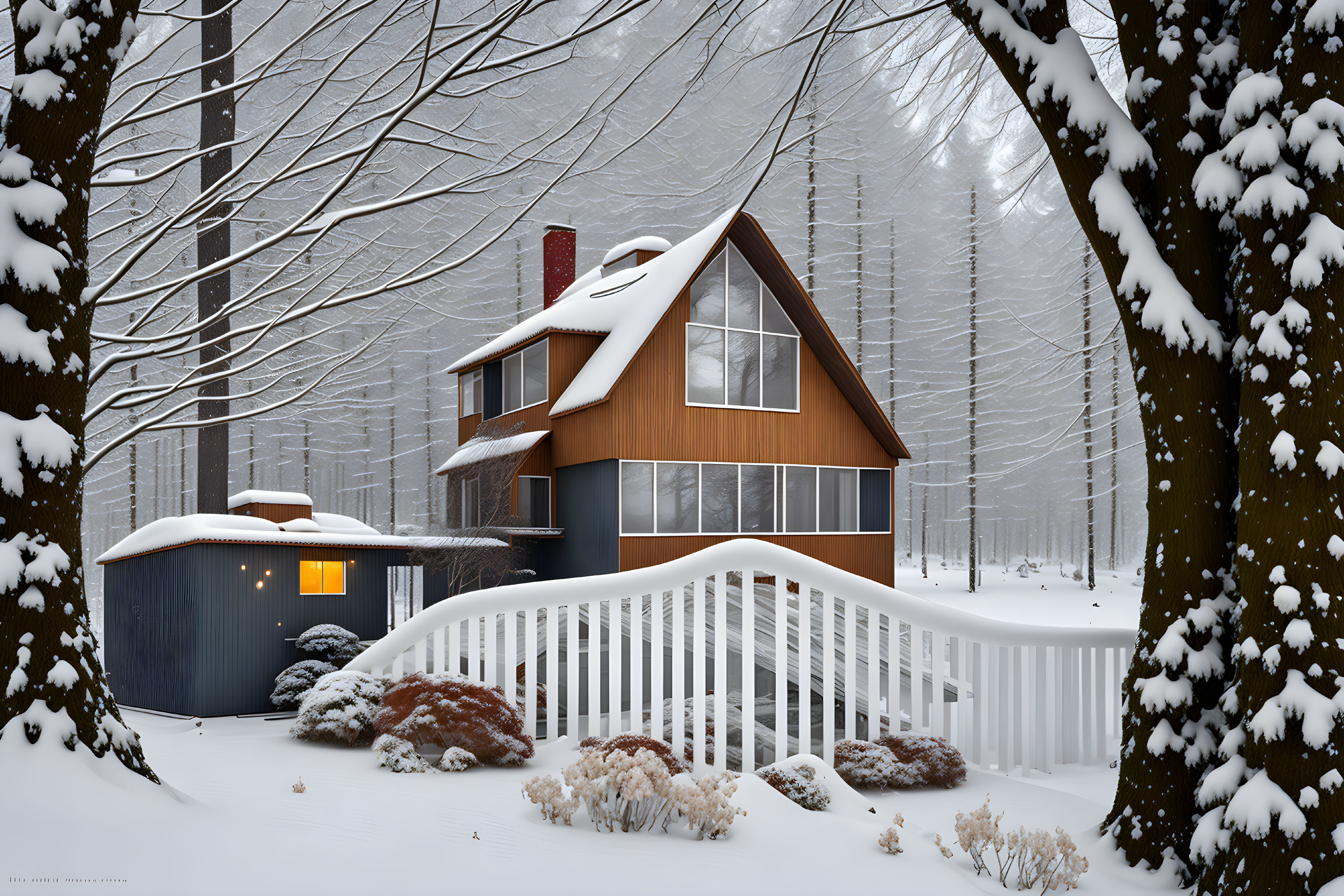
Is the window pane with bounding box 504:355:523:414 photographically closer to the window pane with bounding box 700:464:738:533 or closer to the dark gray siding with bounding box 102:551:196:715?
the window pane with bounding box 700:464:738:533

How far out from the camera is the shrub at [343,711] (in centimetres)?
761

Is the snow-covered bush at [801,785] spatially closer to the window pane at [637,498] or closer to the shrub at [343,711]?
the shrub at [343,711]

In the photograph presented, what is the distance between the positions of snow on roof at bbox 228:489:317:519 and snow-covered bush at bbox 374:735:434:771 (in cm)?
1546

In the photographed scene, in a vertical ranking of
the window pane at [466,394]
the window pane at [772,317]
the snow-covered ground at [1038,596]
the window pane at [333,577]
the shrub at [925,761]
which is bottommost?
the snow-covered ground at [1038,596]

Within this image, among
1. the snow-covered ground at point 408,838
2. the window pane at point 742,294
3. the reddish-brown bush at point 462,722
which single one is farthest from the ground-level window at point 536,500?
the snow-covered ground at point 408,838

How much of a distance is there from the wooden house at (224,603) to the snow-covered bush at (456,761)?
20.6 feet

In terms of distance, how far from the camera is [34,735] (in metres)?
4.02

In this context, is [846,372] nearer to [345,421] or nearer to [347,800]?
[347,800]

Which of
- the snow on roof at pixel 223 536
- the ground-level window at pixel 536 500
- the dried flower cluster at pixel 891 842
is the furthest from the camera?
the ground-level window at pixel 536 500

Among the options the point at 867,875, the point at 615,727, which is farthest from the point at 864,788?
Answer: the point at 867,875

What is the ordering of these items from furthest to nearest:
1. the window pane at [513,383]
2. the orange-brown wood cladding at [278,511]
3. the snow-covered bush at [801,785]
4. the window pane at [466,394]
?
1. the window pane at [466,394]
2. the window pane at [513,383]
3. the orange-brown wood cladding at [278,511]
4. the snow-covered bush at [801,785]

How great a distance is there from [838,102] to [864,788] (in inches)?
212

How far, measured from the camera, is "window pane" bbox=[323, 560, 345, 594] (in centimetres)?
1268

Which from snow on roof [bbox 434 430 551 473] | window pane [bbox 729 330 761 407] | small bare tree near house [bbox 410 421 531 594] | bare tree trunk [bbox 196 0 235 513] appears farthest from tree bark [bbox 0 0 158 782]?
window pane [bbox 729 330 761 407]
